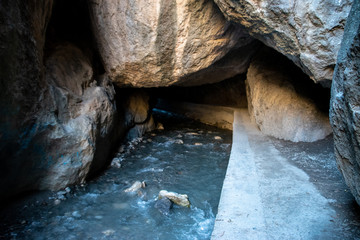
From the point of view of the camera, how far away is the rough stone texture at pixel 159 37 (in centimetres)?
407

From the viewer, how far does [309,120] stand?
444 centimetres

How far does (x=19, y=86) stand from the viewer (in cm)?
279

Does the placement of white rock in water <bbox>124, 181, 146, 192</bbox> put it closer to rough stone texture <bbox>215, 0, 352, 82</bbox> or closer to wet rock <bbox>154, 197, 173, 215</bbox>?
wet rock <bbox>154, 197, 173, 215</bbox>

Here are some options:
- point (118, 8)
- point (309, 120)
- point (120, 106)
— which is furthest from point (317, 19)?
point (120, 106)

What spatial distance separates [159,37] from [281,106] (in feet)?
9.03

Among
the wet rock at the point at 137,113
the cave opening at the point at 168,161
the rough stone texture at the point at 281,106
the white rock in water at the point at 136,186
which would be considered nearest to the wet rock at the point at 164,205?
the cave opening at the point at 168,161

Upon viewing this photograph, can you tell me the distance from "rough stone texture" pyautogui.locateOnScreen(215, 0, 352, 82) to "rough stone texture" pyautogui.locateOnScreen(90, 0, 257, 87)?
769 millimetres

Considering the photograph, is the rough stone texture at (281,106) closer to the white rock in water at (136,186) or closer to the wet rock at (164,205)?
the wet rock at (164,205)

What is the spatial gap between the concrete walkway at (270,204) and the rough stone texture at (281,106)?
1.20 metres

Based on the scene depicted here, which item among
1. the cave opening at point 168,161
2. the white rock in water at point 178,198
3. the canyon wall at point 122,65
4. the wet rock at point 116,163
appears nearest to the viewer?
the cave opening at point 168,161

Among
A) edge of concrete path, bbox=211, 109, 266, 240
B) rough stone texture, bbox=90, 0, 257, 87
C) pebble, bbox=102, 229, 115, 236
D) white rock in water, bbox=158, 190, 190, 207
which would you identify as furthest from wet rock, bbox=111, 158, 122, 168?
edge of concrete path, bbox=211, 109, 266, 240

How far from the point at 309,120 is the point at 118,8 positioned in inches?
153

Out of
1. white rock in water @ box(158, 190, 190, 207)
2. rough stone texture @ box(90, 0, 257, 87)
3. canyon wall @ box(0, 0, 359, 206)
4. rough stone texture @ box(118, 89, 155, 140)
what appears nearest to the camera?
canyon wall @ box(0, 0, 359, 206)

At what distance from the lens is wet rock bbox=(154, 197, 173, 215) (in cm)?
319
